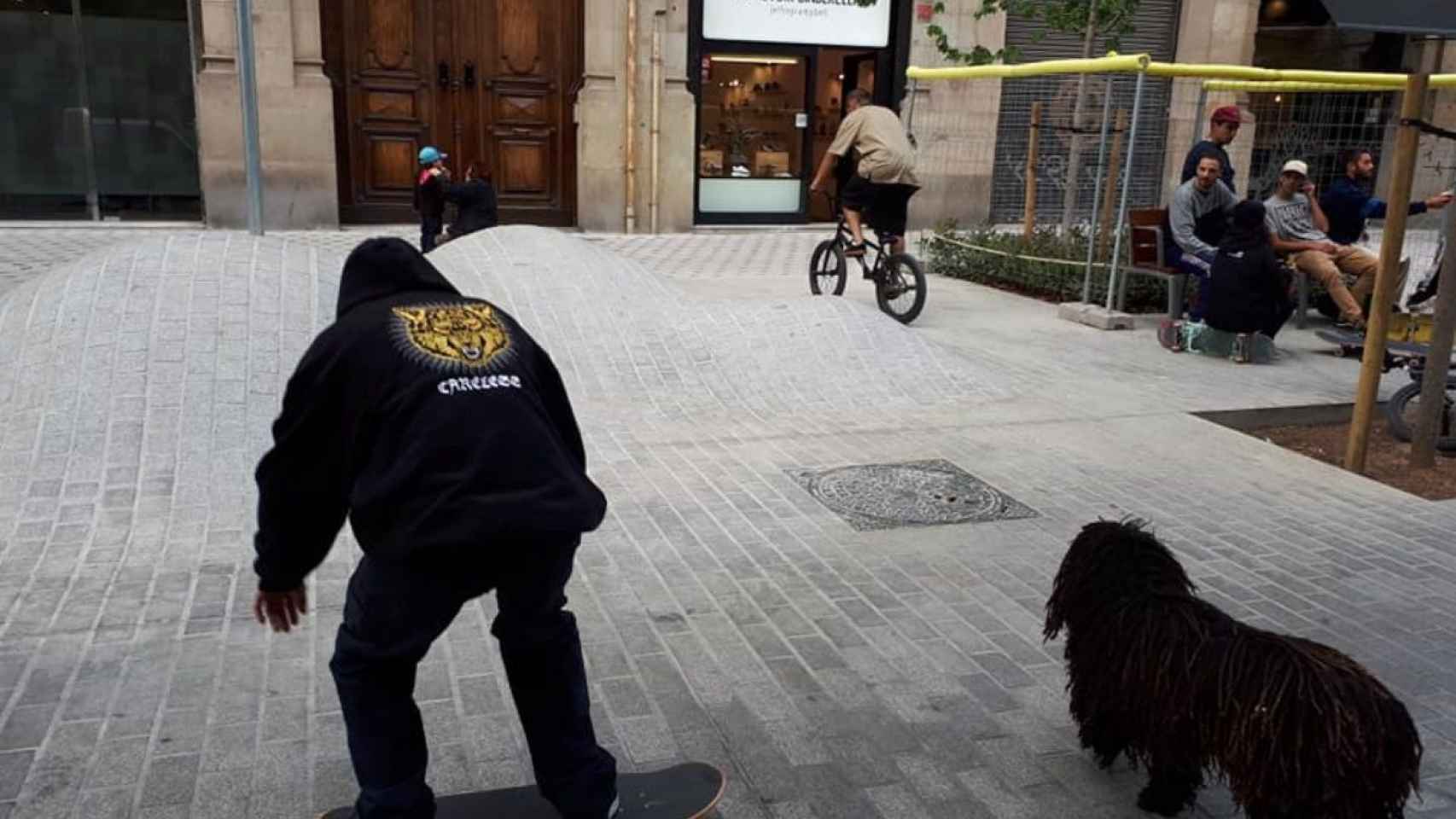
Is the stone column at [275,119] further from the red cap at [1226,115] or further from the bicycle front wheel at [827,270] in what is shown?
the red cap at [1226,115]

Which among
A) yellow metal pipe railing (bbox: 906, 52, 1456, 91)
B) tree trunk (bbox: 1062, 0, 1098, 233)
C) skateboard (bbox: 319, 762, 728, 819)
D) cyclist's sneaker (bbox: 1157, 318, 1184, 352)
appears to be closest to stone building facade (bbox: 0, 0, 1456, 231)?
tree trunk (bbox: 1062, 0, 1098, 233)

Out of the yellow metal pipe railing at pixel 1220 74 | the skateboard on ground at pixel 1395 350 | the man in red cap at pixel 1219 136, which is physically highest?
the yellow metal pipe railing at pixel 1220 74

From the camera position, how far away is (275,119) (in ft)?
47.8

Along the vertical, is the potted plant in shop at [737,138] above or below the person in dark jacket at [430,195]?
above

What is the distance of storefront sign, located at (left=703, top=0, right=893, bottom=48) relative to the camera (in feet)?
53.8

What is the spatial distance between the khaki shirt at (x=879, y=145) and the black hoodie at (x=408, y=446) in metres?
7.66

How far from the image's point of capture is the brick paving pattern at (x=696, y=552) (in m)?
3.41

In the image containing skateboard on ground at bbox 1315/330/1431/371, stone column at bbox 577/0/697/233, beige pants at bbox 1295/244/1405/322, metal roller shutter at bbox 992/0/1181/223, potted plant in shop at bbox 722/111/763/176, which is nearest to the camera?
skateboard on ground at bbox 1315/330/1431/371

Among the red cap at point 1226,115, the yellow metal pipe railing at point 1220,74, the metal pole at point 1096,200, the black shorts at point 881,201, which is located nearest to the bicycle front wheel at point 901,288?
the black shorts at point 881,201

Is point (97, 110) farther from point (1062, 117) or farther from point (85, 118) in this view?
point (1062, 117)

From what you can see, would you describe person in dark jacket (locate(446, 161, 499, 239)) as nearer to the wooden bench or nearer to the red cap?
the wooden bench

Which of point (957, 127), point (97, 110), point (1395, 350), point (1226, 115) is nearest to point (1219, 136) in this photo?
point (1226, 115)

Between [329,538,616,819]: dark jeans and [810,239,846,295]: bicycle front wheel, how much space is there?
26.8ft

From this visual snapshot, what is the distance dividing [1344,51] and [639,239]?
13.1 metres
